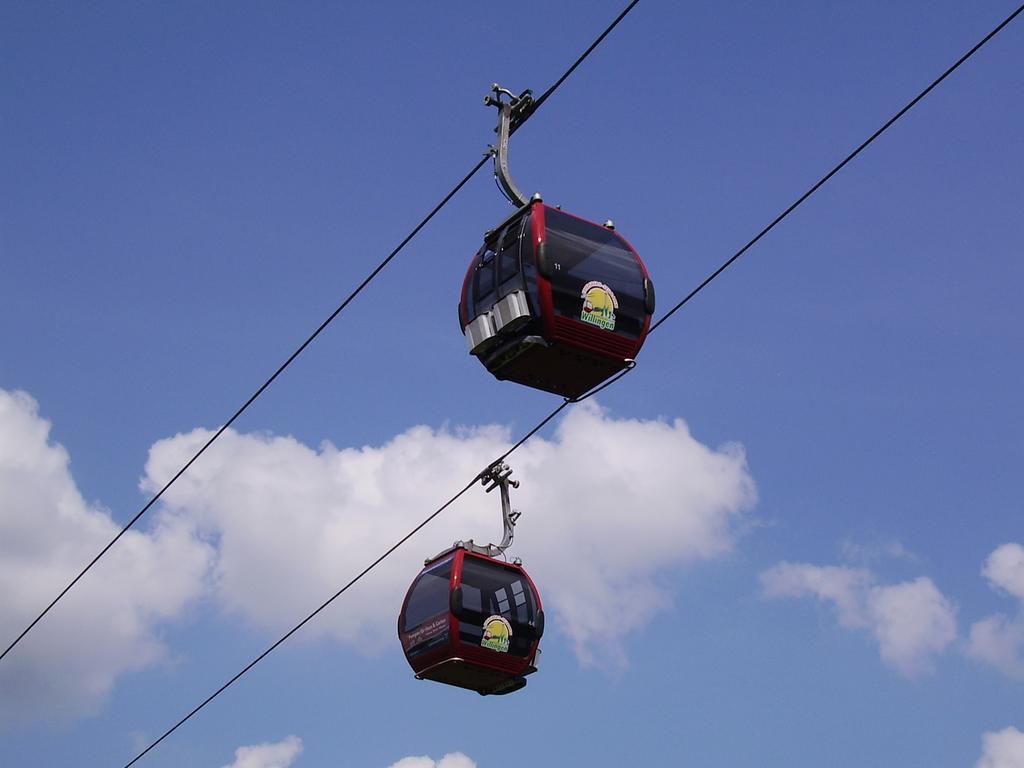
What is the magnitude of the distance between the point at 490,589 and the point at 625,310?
683cm

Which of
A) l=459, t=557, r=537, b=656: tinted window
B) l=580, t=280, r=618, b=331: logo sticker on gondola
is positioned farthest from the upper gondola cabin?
l=459, t=557, r=537, b=656: tinted window

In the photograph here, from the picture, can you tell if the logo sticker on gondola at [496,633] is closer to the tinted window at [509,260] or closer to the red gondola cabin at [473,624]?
the red gondola cabin at [473,624]

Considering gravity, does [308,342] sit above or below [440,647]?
above

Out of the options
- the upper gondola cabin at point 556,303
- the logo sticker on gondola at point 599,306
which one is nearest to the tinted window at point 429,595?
the upper gondola cabin at point 556,303

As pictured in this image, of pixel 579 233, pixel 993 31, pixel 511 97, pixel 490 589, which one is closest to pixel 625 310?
pixel 579 233

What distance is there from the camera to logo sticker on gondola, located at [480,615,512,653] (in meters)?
19.9

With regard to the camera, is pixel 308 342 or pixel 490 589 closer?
pixel 308 342

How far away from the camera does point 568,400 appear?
15.4 metres

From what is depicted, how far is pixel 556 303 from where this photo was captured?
14.4 metres

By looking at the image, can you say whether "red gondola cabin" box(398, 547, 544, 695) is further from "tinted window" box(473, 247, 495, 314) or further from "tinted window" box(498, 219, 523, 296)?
"tinted window" box(498, 219, 523, 296)

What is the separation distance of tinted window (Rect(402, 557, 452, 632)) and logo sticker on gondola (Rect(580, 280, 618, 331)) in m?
6.76

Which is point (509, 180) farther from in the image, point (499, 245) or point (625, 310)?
point (625, 310)

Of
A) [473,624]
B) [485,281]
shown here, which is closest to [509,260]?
[485,281]

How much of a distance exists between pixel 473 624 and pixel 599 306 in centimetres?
682
